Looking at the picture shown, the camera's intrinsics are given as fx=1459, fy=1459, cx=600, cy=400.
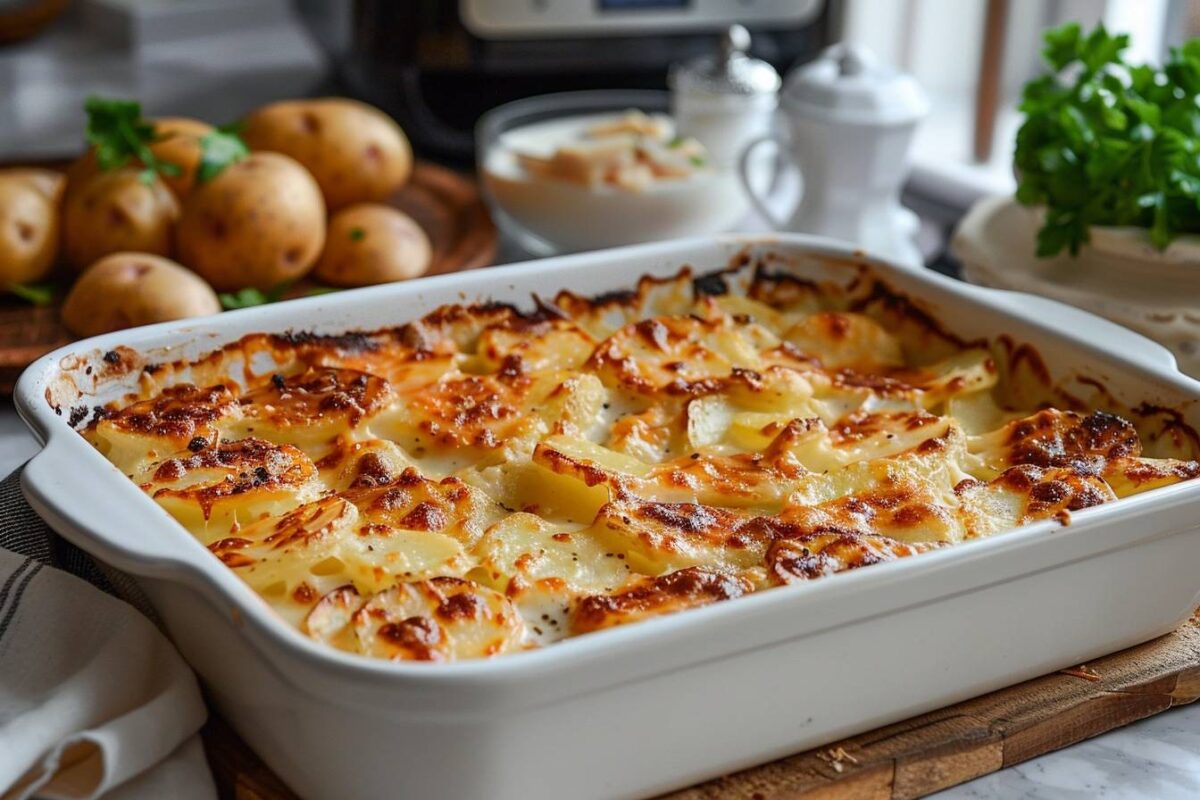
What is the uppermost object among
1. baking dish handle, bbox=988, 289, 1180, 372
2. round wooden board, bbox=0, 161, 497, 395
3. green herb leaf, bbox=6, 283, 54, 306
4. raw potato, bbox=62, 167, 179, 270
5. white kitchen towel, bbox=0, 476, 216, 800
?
baking dish handle, bbox=988, 289, 1180, 372

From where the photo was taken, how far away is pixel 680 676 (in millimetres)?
997

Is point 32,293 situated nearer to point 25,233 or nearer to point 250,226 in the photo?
point 25,233

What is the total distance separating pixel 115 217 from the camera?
6.66ft

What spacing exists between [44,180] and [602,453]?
1195 millimetres

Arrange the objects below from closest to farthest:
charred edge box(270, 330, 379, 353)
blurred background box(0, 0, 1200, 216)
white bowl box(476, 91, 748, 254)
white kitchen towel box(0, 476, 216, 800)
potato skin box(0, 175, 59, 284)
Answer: white kitchen towel box(0, 476, 216, 800)
charred edge box(270, 330, 379, 353)
potato skin box(0, 175, 59, 284)
white bowl box(476, 91, 748, 254)
blurred background box(0, 0, 1200, 216)

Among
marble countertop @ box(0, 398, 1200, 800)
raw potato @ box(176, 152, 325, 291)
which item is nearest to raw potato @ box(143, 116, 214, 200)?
raw potato @ box(176, 152, 325, 291)

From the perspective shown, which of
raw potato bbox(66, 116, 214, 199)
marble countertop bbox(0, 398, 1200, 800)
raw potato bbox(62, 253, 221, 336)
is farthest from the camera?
raw potato bbox(66, 116, 214, 199)

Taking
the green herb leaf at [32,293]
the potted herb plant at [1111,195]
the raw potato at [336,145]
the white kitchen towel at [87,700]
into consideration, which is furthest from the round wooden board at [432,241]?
the potted herb plant at [1111,195]

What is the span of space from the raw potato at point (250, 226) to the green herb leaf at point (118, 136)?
0.27 ft

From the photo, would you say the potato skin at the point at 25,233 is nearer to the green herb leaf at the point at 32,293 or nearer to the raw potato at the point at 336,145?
the green herb leaf at the point at 32,293

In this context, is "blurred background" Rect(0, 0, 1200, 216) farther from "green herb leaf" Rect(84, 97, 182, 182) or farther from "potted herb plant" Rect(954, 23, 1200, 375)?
"green herb leaf" Rect(84, 97, 182, 182)

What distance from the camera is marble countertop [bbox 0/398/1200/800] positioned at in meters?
1.17

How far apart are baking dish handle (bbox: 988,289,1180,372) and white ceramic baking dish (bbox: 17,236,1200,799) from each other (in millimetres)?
300

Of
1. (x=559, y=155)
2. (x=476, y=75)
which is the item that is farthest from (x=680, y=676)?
(x=476, y=75)
